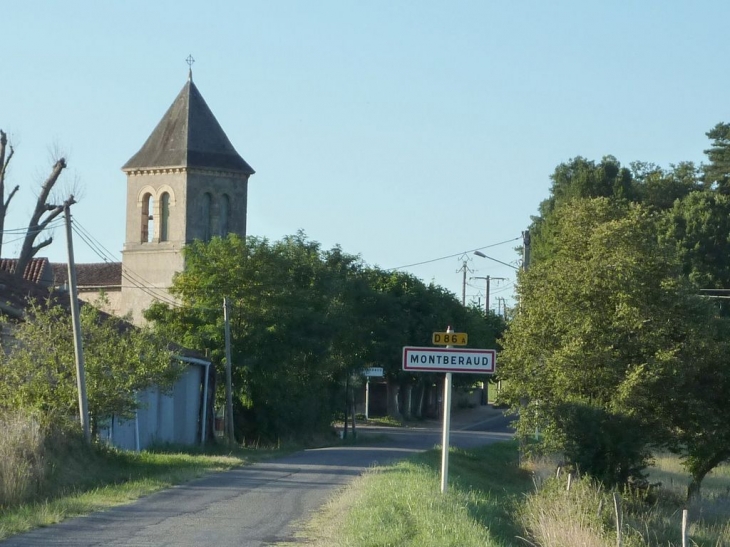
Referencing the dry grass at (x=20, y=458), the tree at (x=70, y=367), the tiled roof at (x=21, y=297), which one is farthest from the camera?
the tiled roof at (x=21, y=297)

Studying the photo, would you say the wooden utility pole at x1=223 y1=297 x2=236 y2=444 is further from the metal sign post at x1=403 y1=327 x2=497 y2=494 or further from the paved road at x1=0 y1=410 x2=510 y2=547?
the metal sign post at x1=403 y1=327 x2=497 y2=494

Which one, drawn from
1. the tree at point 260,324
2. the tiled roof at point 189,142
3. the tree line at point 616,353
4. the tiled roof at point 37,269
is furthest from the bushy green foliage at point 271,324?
the tiled roof at point 37,269

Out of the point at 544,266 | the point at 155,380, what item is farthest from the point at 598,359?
the point at 155,380

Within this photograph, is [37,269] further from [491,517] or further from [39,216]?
[491,517]

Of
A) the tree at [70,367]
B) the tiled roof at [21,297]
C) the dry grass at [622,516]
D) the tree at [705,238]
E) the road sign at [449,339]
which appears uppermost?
the tree at [705,238]

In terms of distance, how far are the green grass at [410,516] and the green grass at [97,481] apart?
3.31m

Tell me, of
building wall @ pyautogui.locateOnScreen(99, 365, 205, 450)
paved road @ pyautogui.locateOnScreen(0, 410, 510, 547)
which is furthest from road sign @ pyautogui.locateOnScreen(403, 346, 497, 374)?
building wall @ pyautogui.locateOnScreen(99, 365, 205, 450)

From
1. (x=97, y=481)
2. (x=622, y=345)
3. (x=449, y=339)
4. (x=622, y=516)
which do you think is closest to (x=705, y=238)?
(x=622, y=345)

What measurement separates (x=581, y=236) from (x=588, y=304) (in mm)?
2052

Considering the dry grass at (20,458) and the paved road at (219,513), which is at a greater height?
the dry grass at (20,458)

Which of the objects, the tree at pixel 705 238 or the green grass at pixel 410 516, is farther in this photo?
the tree at pixel 705 238

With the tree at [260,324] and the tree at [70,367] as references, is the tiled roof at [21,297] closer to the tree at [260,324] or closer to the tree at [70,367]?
the tree at [70,367]

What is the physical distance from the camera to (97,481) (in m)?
20.7

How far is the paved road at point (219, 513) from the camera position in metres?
13.1
